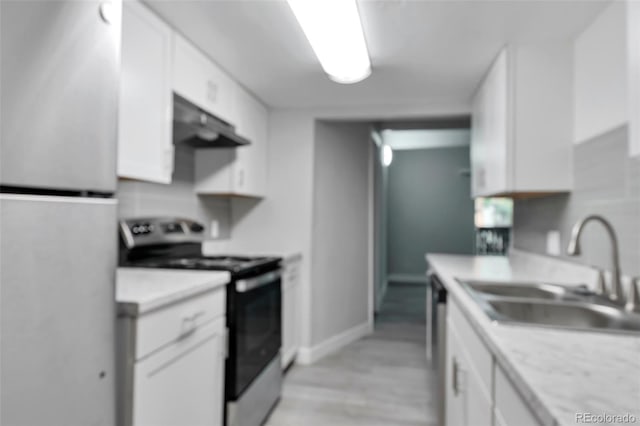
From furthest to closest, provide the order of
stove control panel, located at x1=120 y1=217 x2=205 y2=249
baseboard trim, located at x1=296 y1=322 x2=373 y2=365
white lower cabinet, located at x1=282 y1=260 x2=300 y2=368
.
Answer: baseboard trim, located at x1=296 y1=322 x2=373 y2=365, white lower cabinet, located at x1=282 y1=260 x2=300 y2=368, stove control panel, located at x1=120 y1=217 x2=205 y2=249

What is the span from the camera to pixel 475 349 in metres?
1.20

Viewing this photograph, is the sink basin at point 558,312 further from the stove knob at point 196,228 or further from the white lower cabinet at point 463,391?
the stove knob at point 196,228

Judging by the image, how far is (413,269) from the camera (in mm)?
7211

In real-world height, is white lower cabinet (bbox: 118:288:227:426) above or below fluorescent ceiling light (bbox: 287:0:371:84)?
below

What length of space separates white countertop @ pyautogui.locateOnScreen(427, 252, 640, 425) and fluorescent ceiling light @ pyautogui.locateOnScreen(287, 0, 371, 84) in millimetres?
1198

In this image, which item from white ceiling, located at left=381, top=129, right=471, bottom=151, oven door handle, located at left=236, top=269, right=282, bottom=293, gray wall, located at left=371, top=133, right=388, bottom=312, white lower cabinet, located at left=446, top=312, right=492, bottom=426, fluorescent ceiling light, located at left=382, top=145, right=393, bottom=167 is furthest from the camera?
white ceiling, located at left=381, top=129, right=471, bottom=151

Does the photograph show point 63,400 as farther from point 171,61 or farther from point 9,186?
point 171,61

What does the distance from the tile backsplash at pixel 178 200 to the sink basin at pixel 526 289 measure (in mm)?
1778

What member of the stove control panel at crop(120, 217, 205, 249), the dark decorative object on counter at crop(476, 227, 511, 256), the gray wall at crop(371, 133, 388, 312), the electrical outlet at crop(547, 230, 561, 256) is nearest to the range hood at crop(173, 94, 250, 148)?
the stove control panel at crop(120, 217, 205, 249)

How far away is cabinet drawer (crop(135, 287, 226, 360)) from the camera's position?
119cm

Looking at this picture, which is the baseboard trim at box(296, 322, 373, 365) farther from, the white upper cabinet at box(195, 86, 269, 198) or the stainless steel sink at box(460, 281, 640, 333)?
the stainless steel sink at box(460, 281, 640, 333)

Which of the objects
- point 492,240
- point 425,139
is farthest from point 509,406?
point 492,240

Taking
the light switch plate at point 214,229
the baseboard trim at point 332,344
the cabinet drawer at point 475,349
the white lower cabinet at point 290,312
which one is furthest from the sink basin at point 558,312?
the light switch plate at point 214,229

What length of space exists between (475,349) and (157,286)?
112cm
